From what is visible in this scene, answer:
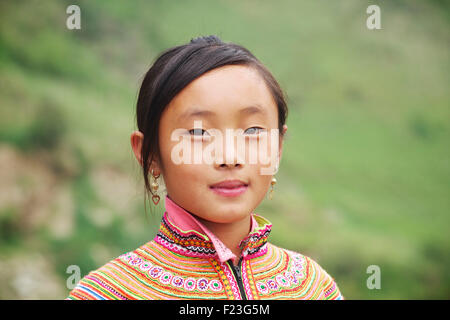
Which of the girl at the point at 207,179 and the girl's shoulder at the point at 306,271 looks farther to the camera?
the girl's shoulder at the point at 306,271

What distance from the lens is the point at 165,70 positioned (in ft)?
5.19

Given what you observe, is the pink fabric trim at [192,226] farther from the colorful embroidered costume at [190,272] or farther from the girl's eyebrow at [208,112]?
the girl's eyebrow at [208,112]

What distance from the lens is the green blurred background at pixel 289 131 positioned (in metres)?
3.88

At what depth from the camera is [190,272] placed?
1.53m

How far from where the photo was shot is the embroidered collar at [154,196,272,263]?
1.53 meters

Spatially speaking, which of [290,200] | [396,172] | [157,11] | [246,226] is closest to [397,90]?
[396,172]

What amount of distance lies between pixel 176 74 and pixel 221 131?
0.24 meters

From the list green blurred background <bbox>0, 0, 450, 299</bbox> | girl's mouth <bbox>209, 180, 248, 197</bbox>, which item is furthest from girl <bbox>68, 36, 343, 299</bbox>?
green blurred background <bbox>0, 0, 450, 299</bbox>

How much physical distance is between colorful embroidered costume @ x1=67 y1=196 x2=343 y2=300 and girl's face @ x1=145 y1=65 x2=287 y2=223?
82 millimetres

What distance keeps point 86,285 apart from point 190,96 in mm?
634

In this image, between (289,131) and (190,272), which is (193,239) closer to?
(190,272)

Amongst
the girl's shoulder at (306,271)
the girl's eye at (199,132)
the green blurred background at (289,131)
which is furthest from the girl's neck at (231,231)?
the green blurred background at (289,131)

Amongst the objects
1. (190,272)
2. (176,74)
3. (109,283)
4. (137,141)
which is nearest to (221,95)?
(176,74)

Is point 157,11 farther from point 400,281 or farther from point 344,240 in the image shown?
point 400,281
